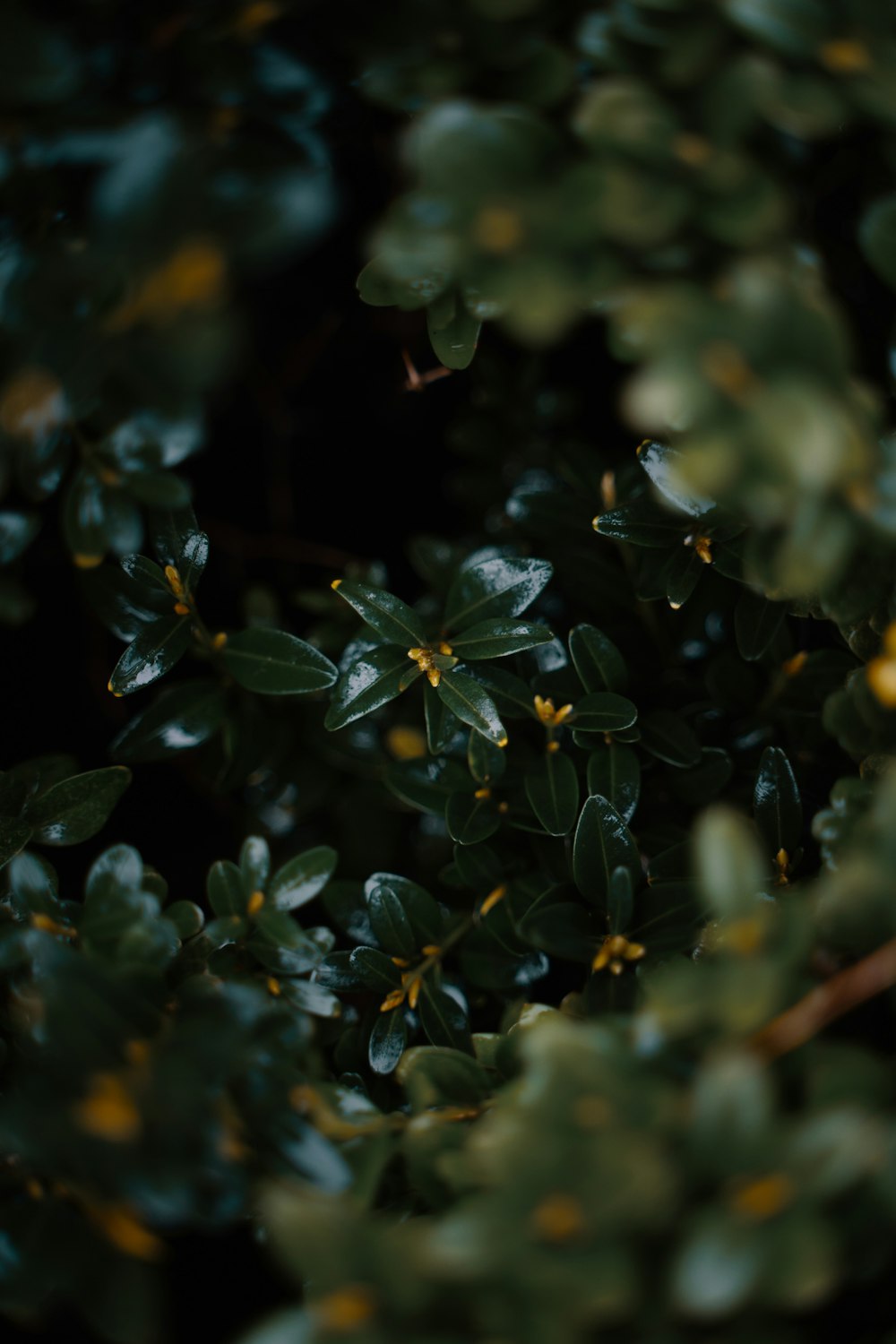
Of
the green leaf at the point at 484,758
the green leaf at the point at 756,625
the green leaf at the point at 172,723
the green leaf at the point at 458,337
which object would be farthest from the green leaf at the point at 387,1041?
the green leaf at the point at 458,337

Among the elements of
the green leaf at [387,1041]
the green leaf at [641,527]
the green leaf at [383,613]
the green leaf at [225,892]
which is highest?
the green leaf at [641,527]

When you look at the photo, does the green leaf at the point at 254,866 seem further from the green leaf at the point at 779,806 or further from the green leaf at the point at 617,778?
the green leaf at the point at 779,806

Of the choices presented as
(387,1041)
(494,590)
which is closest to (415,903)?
(387,1041)

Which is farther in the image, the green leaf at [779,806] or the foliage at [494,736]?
the green leaf at [779,806]

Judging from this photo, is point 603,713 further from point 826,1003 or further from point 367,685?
point 826,1003

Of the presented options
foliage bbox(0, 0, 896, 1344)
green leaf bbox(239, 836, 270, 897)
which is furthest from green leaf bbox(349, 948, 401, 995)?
green leaf bbox(239, 836, 270, 897)

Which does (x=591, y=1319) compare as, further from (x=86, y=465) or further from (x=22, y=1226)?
(x=86, y=465)

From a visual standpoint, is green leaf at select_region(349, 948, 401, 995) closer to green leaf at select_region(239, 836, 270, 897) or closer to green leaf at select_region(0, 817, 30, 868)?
green leaf at select_region(239, 836, 270, 897)
